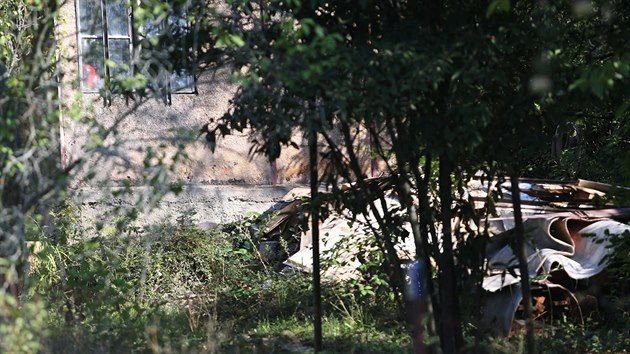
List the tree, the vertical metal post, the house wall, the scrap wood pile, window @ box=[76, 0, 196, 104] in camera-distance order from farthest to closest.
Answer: the house wall < the scrap wood pile < the vertical metal post < window @ box=[76, 0, 196, 104] < the tree

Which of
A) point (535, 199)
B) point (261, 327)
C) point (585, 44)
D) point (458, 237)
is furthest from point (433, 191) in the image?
point (535, 199)

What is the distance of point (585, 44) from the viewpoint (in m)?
7.08

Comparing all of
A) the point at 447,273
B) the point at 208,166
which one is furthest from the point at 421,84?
the point at 208,166

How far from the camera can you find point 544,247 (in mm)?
8562

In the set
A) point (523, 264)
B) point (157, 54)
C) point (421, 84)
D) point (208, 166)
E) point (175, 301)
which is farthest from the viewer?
point (208, 166)

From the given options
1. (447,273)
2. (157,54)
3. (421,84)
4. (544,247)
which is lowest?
(544,247)

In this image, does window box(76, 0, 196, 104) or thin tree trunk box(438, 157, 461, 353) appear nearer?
window box(76, 0, 196, 104)

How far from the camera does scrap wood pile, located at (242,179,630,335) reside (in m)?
7.83

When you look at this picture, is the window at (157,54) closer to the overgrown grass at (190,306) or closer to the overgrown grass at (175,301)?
the overgrown grass at (175,301)

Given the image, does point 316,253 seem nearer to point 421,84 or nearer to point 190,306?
point 421,84

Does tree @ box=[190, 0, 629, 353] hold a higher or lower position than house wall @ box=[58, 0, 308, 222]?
higher

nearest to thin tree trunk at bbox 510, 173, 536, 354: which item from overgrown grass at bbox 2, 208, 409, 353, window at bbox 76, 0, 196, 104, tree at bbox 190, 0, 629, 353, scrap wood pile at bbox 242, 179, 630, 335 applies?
tree at bbox 190, 0, 629, 353

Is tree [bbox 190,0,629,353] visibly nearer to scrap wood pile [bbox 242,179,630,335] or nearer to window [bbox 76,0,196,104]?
window [bbox 76,0,196,104]

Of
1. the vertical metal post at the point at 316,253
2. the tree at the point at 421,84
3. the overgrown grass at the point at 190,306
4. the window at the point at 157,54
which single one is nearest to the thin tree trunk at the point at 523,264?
the tree at the point at 421,84
